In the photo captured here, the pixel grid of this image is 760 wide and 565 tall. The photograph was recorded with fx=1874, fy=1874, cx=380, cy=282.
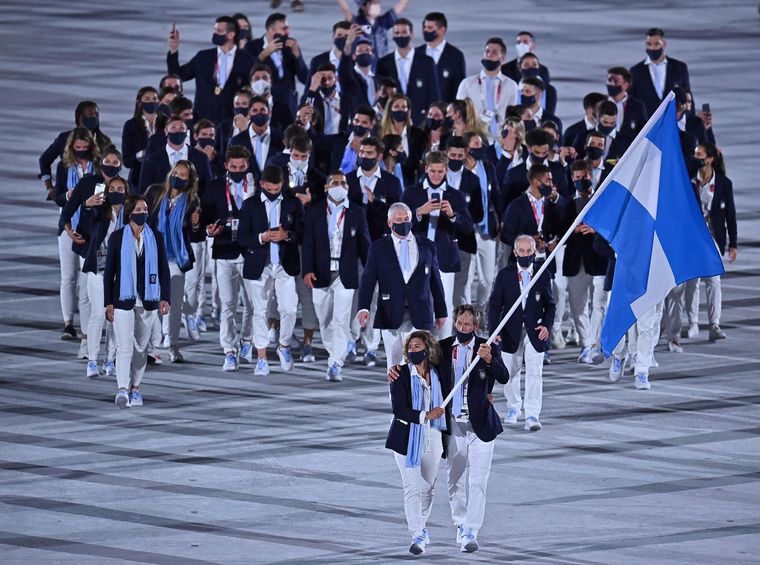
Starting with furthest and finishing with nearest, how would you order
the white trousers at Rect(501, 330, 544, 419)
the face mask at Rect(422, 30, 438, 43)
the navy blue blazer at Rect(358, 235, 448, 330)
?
the face mask at Rect(422, 30, 438, 43) → the navy blue blazer at Rect(358, 235, 448, 330) → the white trousers at Rect(501, 330, 544, 419)

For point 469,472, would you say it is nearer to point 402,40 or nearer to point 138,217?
point 138,217

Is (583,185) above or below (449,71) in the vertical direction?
below

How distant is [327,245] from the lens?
1881 centimetres

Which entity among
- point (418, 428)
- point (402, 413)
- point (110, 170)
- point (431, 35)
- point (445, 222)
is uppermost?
point (431, 35)

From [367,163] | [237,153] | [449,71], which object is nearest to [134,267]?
[237,153]

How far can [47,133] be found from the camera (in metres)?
28.2

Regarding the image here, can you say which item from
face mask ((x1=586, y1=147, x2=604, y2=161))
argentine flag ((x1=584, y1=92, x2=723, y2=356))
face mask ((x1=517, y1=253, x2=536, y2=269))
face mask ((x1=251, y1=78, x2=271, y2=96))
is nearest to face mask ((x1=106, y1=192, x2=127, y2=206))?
face mask ((x1=517, y1=253, x2=536, y2=269))

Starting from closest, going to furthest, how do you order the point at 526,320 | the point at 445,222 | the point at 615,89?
1. the point at 526,320
2. the point at 445,222
3. the point at 615,89

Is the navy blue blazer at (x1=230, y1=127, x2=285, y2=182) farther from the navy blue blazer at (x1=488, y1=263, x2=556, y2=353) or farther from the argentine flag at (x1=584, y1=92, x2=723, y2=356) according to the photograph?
the argentine flag at (x1=584, y1=92, x2=723, y2=356)

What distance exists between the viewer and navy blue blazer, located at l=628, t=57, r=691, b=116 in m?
23.2

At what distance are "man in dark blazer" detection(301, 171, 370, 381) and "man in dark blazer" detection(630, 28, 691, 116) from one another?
580cm

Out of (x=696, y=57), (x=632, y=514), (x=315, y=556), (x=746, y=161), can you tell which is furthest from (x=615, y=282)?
(x=696, y=57)

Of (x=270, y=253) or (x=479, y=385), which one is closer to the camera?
(x=479, y=385)

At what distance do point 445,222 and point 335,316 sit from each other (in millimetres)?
1461
